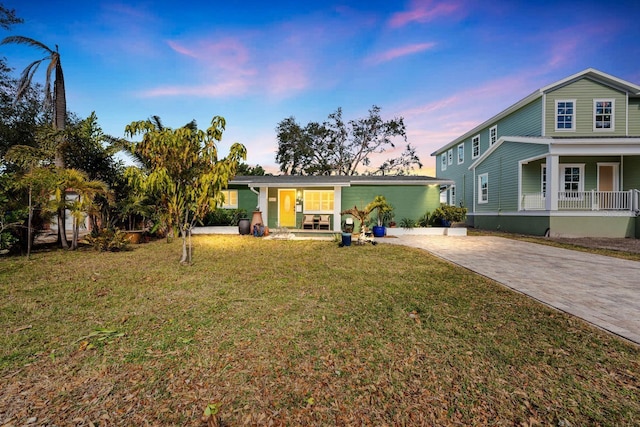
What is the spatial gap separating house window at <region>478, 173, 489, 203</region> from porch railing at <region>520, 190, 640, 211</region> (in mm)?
3209

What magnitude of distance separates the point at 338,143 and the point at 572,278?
2488 cm

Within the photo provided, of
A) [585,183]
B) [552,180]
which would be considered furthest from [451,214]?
[585,183]

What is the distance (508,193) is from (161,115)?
19.6m

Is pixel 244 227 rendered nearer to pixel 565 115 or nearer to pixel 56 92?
pixel 56 92

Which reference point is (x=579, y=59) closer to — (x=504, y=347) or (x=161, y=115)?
(x=504, y=347)

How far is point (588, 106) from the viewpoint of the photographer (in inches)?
551

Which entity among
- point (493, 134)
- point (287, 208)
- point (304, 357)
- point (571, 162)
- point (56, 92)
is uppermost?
point (493, 134)

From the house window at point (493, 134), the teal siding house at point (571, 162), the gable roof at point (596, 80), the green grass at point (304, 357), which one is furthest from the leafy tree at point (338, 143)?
the green grass at point (304, 357)

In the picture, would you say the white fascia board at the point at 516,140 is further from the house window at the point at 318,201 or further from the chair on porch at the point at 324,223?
the chair on porch at the point at 324,223

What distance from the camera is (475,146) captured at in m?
20.0

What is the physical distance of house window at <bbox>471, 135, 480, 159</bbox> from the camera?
19.7 meters

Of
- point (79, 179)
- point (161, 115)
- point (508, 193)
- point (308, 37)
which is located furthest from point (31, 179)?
point (508, 193)

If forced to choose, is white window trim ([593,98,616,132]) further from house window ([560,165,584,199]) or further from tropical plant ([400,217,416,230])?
tropical plant ([400,217,416,230])

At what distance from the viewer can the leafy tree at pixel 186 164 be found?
18.9 ft
